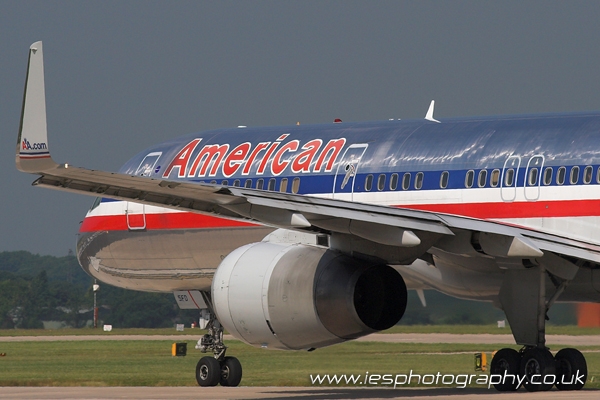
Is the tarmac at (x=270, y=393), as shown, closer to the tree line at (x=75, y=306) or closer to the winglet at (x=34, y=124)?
the winglet at (x=34, y=124)

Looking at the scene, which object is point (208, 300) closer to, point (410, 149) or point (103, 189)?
point (410, 149)

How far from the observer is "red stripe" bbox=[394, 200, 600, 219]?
1916 centimetres

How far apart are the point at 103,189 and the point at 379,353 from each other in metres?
25.1

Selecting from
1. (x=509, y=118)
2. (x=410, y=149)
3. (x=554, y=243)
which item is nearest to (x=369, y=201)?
(x=410, y=149)

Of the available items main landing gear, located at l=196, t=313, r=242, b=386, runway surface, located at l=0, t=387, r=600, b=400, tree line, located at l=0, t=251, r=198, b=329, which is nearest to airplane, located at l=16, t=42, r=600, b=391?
runway surface, located at l=0, t=387, r=600, b=400

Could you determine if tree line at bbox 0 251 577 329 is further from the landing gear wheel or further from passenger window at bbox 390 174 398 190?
the landing gear wheel

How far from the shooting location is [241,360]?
1462 inches

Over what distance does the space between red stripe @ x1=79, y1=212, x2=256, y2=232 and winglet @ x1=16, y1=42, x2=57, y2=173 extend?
8365 mm

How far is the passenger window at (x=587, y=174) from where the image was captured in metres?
19.2

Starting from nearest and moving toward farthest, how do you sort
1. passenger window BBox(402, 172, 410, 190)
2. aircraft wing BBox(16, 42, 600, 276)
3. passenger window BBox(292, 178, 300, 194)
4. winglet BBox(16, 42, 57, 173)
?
winglet BBox(16, 42, 57, 173)
aircraft wing BBox(16, 42, 600, 276)
passenger window BBox(402, 172, 410, 190)
passenger window BBox(292, 178, 300, 194)

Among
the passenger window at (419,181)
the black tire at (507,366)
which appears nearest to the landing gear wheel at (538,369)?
the black tire at (507,366)

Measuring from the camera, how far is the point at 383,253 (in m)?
18.9

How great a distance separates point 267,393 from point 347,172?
13.4 feet

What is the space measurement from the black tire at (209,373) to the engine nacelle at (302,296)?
588 centimetres
